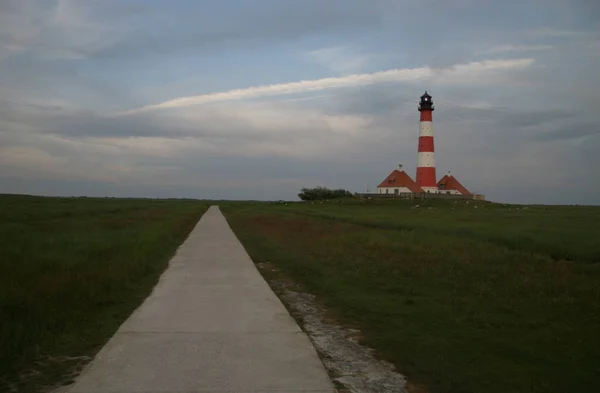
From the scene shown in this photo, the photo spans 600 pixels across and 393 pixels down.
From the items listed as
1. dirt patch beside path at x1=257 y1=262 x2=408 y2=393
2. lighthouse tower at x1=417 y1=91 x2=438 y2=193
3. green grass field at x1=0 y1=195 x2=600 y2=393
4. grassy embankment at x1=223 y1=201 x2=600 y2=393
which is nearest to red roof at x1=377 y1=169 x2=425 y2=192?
lighthouse tower at x1=417 y1=91 x2=438 y2=193

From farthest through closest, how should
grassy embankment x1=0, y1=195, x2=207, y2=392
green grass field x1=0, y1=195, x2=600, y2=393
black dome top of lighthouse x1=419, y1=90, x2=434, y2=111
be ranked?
black dome top of lighthouse x1=419, y1=90, x2=434, y2=111
green grass field x1=0, y1=195, x2=600, y2=393
grassy embankment x1=0, y1=195, x2=207, y2=392

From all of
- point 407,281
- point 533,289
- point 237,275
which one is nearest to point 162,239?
point 237,275

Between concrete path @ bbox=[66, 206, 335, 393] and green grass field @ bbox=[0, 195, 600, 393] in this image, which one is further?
green grass field @ bbox=[0, 195, 600, 393]

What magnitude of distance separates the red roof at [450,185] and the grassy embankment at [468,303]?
6496 cm

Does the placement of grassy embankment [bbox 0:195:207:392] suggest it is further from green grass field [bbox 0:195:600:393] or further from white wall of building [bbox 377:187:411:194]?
white wall of building [bbox 377:187:411:194]

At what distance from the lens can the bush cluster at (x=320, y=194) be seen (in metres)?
Answer: 93.8

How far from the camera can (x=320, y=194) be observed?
9675 cm

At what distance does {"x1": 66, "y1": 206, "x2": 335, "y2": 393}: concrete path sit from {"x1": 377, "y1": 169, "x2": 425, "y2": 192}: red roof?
70559 mm

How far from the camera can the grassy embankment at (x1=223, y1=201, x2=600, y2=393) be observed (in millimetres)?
6594

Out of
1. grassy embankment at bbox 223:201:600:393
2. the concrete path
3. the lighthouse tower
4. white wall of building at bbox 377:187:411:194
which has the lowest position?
grassy embankment at bbox 223:201:600:393

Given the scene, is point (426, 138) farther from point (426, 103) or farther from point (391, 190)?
point (391, 190)

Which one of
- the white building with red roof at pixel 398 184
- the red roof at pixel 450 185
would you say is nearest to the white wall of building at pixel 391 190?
the white building with red roof at pixel 398 184

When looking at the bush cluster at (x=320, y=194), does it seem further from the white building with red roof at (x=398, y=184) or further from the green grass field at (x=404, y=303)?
the green grass field at (x=404, y=303)

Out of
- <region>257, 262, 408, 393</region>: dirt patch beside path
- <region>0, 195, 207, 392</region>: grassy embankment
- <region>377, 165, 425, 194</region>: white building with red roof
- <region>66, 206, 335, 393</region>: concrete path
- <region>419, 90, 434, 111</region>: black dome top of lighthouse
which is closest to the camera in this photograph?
<region>66, 206, 335, 393</region>: concrete path
